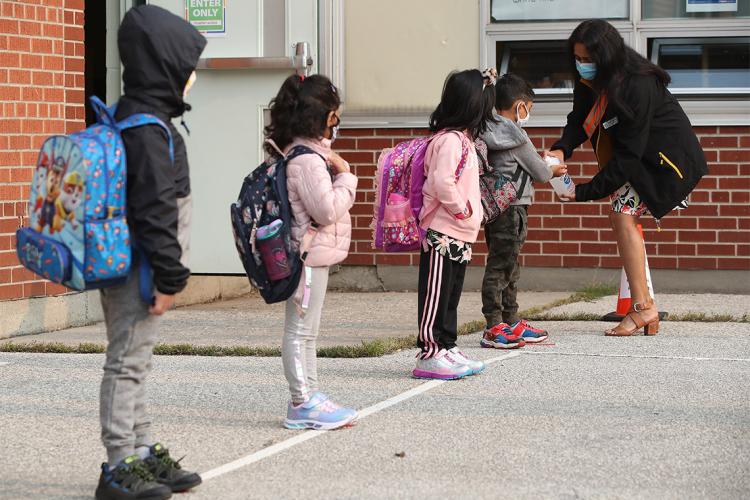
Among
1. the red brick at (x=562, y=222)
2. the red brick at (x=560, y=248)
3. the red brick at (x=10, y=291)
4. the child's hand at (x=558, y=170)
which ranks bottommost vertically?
the red brick at (x=10, y=291)

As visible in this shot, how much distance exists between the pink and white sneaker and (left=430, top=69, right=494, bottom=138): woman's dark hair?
3.73 feet

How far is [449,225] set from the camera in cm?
646

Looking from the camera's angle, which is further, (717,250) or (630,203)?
(717,250)

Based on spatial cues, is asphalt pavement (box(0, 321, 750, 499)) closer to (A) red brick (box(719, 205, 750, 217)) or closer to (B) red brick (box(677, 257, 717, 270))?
(B) red brick (box(677, 257, 717, 270))

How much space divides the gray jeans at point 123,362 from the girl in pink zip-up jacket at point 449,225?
233cm

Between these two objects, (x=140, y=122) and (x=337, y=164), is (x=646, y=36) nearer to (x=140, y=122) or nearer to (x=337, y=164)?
(x=337, y=164)

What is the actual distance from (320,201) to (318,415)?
0.88m

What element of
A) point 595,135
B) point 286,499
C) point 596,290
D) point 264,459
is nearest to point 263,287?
point 264,459

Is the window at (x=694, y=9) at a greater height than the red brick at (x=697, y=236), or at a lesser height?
greater

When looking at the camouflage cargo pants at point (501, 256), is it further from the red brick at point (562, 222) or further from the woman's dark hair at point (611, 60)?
the red brick at point (562, 222)

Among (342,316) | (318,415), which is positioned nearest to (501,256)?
(342,316)

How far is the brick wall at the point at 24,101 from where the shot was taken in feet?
26.6

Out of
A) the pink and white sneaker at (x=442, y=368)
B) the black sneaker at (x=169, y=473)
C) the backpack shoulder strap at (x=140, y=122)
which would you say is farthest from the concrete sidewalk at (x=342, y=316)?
the backpack shoulder strap at (x=140, y=122)

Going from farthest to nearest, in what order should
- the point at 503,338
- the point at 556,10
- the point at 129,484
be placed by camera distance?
the point at 556,10 < the point at 503,338 < the point at 129,484
